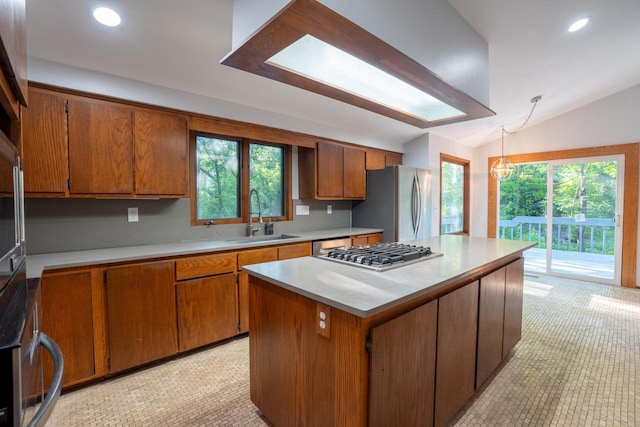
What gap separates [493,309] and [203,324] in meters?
2.27

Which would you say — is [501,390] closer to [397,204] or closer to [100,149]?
[397,204]

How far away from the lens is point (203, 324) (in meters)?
2.49

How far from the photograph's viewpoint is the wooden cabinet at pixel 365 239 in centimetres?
376

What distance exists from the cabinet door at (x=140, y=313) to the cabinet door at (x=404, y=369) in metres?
1.80

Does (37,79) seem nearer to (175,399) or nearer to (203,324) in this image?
(203,324)

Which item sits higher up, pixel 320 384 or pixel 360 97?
pixel 360 97

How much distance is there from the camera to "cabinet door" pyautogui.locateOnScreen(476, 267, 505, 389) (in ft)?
6.27

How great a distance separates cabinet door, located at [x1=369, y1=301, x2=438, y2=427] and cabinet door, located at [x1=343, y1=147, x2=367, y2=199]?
2800mm

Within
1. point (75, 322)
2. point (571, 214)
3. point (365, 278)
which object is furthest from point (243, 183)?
point (571, 214)

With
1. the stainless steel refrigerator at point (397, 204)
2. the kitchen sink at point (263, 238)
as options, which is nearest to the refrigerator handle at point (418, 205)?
the stainless steel refrigerator at point (397, 204)

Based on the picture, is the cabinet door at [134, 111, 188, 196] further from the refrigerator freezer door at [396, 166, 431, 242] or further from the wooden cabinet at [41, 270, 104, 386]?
the refrigerator freezer door at [396, 166, 431, 242]

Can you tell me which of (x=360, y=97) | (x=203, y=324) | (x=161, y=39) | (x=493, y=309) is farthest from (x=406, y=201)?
(x=161, y=39)

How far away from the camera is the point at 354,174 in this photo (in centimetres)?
420

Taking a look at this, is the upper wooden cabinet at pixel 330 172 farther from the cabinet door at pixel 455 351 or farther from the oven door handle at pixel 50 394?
the oven door handle at pixel 50 394
